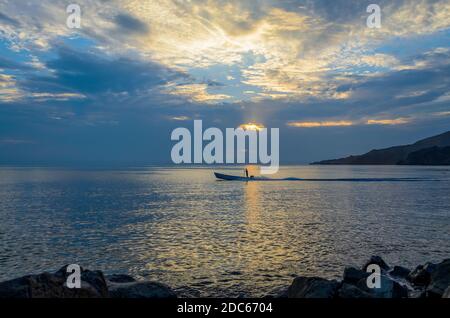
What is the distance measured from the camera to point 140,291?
51.5ft

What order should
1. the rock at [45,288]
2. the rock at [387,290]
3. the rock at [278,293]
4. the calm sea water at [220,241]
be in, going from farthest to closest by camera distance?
the calm sea water at [220,241] < the rock at [278,293] < the rock at [387,290] < the rock at [45,288]

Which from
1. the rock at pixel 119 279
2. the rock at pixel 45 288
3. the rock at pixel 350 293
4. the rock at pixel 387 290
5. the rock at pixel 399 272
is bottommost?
the rock at pixel 399 272

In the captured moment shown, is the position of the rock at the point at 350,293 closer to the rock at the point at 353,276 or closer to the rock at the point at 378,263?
the rock at the point at 353,276

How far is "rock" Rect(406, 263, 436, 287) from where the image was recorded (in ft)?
62.4

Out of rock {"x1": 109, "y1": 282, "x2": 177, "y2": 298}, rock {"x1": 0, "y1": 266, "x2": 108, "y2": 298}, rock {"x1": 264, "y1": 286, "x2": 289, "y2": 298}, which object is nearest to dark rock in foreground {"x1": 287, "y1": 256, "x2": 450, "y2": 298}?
rock {"x1": 264, "y1": 286, "x2": 289, "y2": 298}

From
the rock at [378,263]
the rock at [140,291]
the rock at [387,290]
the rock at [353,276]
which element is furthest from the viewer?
the rock at [378,263]

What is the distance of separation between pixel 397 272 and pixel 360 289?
6.61 m

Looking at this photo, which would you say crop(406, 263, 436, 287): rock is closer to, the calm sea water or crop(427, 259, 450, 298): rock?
crop(427, 259, 450, 298): rock

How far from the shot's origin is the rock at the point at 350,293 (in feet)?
49.7

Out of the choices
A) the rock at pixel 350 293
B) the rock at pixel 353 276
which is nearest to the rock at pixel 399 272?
the rock at pixel 353 276
